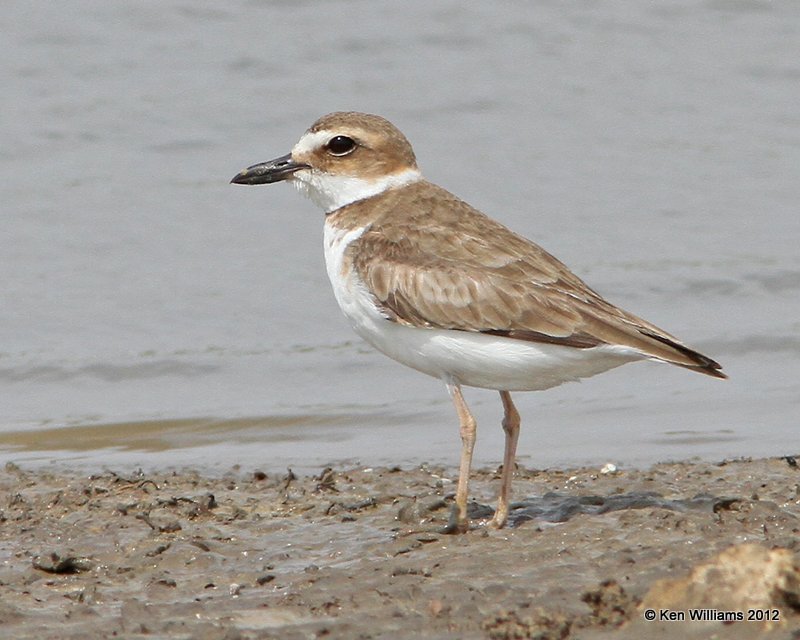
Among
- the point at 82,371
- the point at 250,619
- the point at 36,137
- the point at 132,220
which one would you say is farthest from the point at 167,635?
the point at 36,137

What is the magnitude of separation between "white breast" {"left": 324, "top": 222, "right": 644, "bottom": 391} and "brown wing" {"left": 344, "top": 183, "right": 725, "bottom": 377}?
6 cm

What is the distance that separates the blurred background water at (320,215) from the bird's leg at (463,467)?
1.94m

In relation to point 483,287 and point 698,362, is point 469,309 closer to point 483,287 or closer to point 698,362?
point 483,287

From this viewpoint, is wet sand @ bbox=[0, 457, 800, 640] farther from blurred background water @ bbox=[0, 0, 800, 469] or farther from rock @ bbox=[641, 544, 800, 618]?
blurred background water @ bbox=[0, 0, 800, 469]

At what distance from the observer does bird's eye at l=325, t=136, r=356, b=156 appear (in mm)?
8594

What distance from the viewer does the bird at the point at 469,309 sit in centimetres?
732

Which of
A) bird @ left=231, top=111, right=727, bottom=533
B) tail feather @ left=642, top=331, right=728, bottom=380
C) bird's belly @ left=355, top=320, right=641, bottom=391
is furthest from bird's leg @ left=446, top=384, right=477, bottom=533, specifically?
tail feather @ left=642, top=331, right=728, bottom=380

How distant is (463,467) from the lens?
7668 mm

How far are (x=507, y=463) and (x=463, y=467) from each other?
329 mm

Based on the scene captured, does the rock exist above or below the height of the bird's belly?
below

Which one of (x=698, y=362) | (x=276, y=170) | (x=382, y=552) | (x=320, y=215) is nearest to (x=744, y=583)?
(x=698, y=362)

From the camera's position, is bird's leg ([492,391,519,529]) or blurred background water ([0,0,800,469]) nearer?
bird's leg ([492,391,519,529])

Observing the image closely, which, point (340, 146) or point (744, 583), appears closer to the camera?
point (744, 583)

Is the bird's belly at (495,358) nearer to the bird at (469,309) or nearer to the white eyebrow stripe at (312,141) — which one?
the bird at (469,309)
